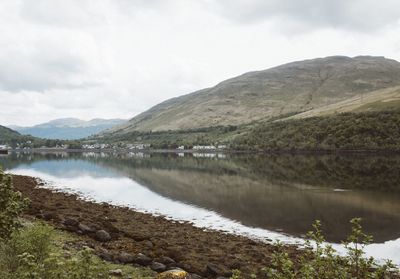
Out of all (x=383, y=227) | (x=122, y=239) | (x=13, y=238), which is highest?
(x=13, y=238)

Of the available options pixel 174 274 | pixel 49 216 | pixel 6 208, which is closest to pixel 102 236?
pixel 49 216

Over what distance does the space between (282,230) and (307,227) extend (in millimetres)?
3156

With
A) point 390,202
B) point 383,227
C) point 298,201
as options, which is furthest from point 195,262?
point 390,202

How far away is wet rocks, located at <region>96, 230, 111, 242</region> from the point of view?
97.1 feet

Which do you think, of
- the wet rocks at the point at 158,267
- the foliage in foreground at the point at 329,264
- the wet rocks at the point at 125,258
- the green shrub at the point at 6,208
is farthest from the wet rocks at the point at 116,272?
the foliage in foreground at the point at 329,264

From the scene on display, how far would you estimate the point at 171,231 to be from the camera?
39.0 m

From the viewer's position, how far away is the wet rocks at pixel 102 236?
29.6m

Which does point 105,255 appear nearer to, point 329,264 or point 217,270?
point 217,270

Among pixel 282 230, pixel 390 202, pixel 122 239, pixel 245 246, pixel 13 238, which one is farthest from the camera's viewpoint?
pixel 390 202

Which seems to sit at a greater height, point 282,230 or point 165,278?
point 165,278

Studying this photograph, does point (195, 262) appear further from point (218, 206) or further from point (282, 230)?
point (218, 206)

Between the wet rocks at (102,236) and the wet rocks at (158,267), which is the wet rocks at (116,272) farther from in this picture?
the wet rocks at (102,236)

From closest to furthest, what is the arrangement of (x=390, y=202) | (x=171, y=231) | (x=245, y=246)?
(x=245, y=246) → (x=171, y=231) → (x=390, y=202)

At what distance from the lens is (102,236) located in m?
29.9
